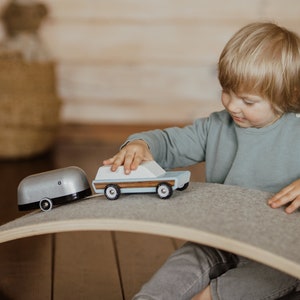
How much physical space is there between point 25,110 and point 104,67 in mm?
716

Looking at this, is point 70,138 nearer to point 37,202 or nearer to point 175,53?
point 175,53

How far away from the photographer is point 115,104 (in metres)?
3.51

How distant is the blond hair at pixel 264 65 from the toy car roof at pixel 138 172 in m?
0.23

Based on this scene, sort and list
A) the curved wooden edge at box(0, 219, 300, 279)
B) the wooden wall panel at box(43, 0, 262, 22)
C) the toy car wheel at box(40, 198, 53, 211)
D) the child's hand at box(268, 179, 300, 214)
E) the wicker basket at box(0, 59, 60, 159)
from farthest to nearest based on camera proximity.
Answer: the wooden wall panel at box(43, 0, 262, 22)
the wicker basket at box(0, 59, 60, 159)
the toy car wheel at box(40, 198, 53, 211)
the child's hand at box(268, 179, 300, 214)
the curved wooden edge at box(0, 219, 300, 279)

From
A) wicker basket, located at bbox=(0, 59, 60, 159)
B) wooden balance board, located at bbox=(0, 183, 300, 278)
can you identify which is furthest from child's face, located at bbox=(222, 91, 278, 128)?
wicker basket, located at bbox=(0, 59, 60, 159)

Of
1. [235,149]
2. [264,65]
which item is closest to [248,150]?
[235,149]

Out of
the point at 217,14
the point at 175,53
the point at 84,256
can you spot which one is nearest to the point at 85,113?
the point at 175,53

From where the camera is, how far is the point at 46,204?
131 cm

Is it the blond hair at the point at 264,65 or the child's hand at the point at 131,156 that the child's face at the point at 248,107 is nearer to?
the blond hair at the point at 264,65

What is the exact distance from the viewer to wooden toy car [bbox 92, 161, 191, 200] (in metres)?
1.22

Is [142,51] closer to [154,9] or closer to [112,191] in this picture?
[154,9]

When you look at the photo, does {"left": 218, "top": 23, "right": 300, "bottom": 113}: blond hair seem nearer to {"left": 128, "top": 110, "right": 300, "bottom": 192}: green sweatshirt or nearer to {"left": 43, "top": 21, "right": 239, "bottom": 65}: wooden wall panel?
{"left": 128, "top": 110, "right": 300, "bottom": 192}: green sweatshirt

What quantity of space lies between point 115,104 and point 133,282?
2.06 meters

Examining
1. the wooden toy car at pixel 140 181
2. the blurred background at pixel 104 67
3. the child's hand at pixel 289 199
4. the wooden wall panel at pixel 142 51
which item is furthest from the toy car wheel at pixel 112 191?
the wooden wall panel at pixel 142 51
